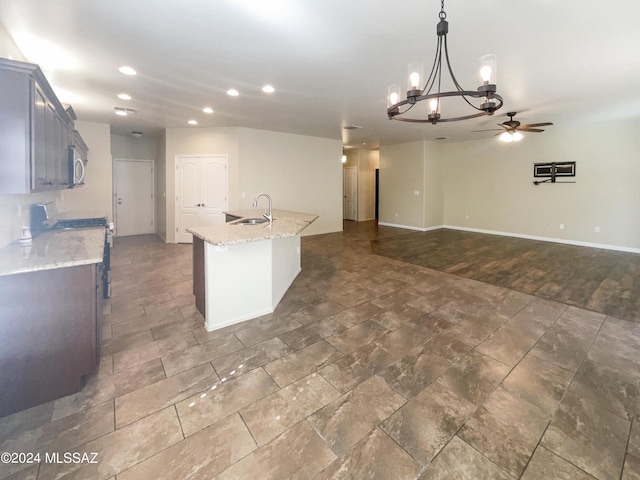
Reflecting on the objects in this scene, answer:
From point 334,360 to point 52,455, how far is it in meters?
1.75

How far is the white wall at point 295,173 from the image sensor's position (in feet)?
22.4

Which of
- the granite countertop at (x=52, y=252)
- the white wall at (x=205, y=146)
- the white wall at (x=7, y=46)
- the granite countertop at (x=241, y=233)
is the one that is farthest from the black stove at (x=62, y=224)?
the white wall at (x=205, y=146)

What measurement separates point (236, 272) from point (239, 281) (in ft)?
0.34

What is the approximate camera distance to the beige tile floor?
1.53 meters

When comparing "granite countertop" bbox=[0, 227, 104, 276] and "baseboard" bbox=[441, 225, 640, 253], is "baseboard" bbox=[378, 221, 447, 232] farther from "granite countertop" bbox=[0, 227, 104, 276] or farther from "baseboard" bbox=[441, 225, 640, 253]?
"granite countertop" bbox=[0, 227, 104, 276]

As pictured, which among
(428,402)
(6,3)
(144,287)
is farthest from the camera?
(144,287)

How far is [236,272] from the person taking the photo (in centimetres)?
305

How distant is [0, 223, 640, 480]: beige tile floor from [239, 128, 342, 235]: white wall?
413cm

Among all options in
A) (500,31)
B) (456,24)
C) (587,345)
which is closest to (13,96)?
(456,24)

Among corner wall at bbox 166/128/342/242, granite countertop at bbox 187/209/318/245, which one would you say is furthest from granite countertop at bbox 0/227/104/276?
corner wall at bbox 166/128/342/242

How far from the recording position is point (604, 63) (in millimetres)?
3271

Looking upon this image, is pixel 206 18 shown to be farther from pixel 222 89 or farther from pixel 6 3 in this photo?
pixel 222 89

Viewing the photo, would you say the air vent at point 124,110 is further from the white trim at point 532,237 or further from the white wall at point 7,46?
the white trim at point 532,237

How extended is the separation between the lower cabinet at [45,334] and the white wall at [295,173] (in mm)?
4921
